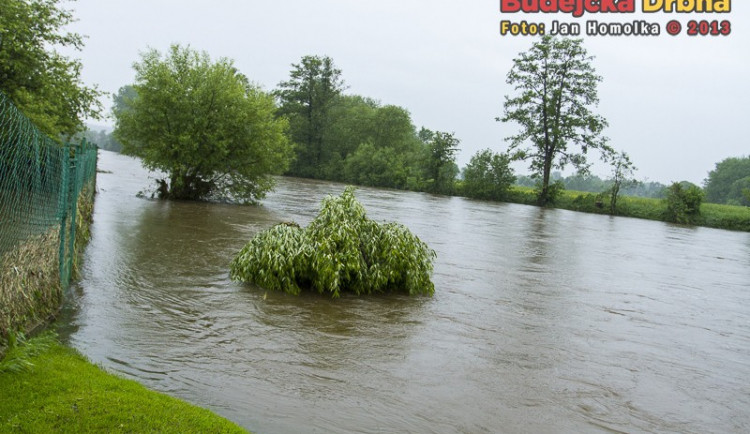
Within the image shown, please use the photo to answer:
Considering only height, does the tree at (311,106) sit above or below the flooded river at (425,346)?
above

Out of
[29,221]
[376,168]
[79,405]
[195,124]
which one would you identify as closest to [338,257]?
[29,221]

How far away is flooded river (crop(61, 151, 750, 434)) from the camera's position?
5.31 metres

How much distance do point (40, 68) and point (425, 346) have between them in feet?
59.2

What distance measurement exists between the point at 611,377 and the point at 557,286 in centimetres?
574

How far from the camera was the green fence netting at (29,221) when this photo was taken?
16.2 ft

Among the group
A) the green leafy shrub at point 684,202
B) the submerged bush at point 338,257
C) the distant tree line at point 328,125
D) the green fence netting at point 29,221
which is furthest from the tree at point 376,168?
the green fence netting at point 29,221

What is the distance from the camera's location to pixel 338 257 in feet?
30.2

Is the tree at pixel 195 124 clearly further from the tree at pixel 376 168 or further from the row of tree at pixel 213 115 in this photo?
the tree at pixel 376 168

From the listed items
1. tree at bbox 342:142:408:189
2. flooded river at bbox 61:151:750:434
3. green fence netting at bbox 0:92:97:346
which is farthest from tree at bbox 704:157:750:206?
green fence netting at bbox 0:92:97:346

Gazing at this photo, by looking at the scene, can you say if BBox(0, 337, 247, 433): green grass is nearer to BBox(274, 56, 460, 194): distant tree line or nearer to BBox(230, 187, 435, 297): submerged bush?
BBox(230, 187, 435, 297): submerged bush

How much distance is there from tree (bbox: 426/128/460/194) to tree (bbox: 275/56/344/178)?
18161 mm

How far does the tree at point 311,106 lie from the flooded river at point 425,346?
60.4 meters

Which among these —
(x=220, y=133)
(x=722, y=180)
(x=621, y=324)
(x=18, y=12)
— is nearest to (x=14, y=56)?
(x=18, y=12)

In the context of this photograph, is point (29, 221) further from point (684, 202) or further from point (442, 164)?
point (442, 164)
